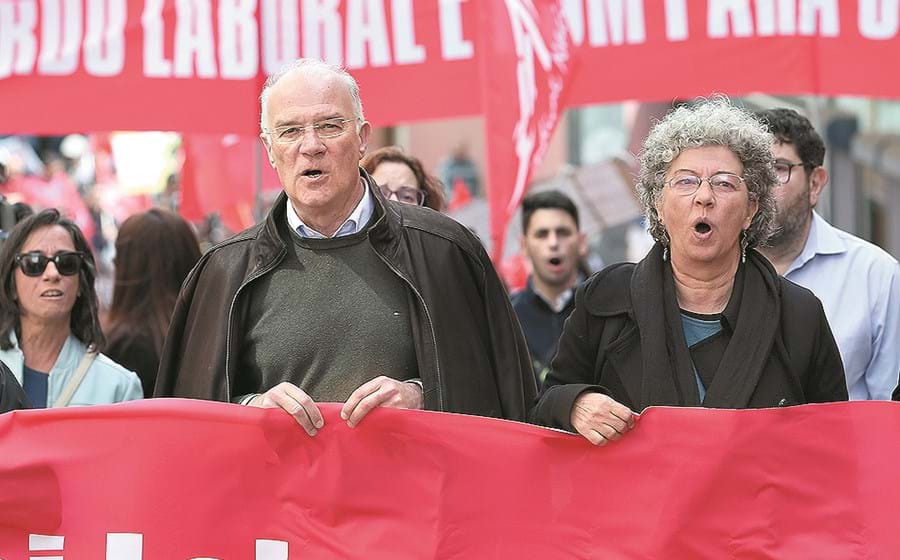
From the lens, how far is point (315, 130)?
13.3 feet

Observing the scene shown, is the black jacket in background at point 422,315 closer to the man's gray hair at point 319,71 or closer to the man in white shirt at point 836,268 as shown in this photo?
the man's gray hair at point 319,71

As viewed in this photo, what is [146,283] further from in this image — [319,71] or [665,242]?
[665,242]

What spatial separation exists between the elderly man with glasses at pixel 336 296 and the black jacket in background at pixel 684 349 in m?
0.32

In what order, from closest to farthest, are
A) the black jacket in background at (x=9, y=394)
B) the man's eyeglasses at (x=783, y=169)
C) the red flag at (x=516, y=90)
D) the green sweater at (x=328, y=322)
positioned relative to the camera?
the green sweater at (x=328, y=322) < the black jacket in background at (x=9, y=394) < the man's eyeglasses at (x=783, y=169) < the red flag at (x=516, y=90)

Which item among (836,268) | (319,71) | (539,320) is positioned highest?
(319,71)

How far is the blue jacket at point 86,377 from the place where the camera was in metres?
5.02

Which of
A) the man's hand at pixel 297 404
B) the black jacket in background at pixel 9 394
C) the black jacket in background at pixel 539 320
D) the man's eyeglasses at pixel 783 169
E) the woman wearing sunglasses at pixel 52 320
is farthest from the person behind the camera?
the black jacket in background at pixel 539 320

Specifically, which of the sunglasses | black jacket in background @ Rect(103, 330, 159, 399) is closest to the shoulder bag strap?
the sunglasses

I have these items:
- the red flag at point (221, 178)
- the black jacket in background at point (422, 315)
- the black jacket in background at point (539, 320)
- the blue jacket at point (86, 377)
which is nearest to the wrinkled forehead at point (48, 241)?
the blue jacket at point (86, 377)

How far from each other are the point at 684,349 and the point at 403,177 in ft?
7.36

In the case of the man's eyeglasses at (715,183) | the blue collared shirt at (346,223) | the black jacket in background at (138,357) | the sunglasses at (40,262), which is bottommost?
the black jacket in background at (138,357)

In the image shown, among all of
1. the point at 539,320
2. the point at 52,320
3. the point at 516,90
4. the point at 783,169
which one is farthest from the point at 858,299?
the point at 539,320

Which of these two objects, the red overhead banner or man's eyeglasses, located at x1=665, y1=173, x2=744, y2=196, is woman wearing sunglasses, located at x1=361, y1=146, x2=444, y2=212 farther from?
man's eyeglasses, located at x1=665, y1=173, x2=744, y2=196

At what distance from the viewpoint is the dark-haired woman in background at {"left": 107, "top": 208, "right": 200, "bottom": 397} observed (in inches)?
229
